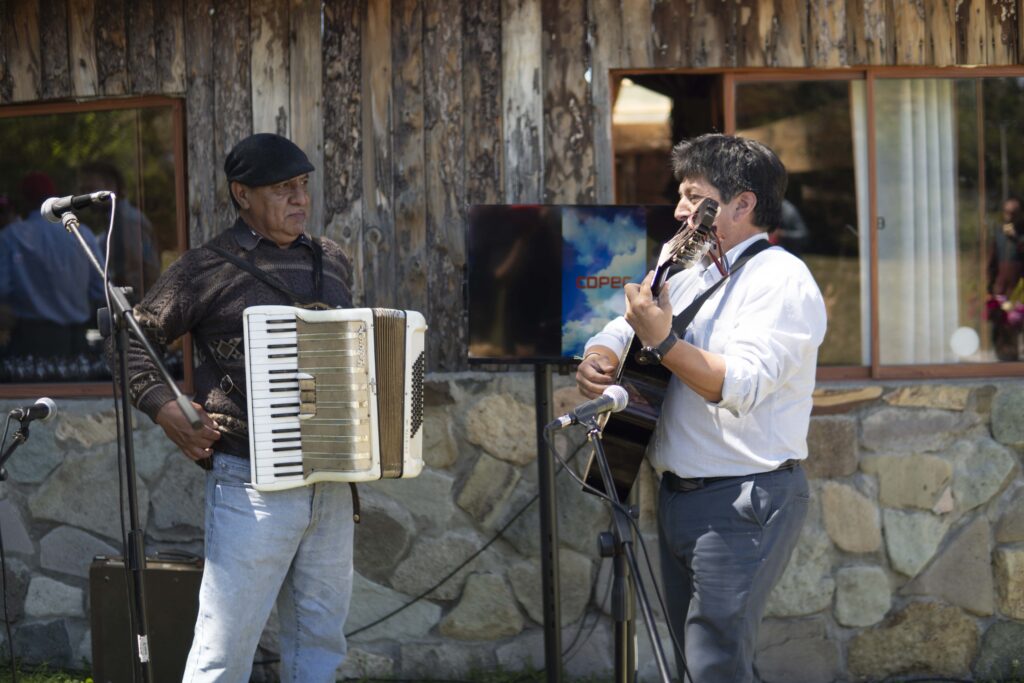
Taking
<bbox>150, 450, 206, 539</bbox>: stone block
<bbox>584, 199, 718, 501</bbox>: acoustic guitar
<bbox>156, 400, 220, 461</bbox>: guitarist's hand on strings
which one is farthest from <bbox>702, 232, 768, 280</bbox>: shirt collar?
<bbox>150, 450, 206, 539</bbox>: stone block

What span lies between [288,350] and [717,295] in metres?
1.23

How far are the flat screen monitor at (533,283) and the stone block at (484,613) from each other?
1.15 m

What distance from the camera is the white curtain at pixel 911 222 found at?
5328mm

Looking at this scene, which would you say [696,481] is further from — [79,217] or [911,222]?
[79,217]

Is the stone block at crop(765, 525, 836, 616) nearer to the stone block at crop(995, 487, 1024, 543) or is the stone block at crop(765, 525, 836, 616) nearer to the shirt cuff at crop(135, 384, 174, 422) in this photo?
the stone block at crop(995, 487, 1024, 543)

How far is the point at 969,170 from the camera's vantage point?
5391 mm

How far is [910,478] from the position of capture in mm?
5035

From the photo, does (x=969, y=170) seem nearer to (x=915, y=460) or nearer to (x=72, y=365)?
(x=915, y=460)

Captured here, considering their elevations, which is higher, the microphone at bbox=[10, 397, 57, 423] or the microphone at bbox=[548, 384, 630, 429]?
the microphone at bbox=[548, 384, 630, 429]

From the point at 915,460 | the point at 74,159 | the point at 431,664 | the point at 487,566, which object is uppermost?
the point at 74,159

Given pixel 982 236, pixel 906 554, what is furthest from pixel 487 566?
pixel 982 236

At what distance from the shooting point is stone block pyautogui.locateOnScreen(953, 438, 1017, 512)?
504cm

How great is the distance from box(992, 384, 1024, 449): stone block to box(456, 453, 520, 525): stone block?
199 cm

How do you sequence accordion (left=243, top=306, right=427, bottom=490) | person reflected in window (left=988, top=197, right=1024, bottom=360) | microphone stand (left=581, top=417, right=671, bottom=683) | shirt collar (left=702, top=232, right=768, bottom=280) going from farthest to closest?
person reflected in window (left=988, top=197, right=1024, bottom=360), accordion (left=243, top=306, right=427, bottom=490), shirt collar (left=702, top=232, right=768, bottom=280), microphone stand (left=581, top=417, right=671, bottom=683)
